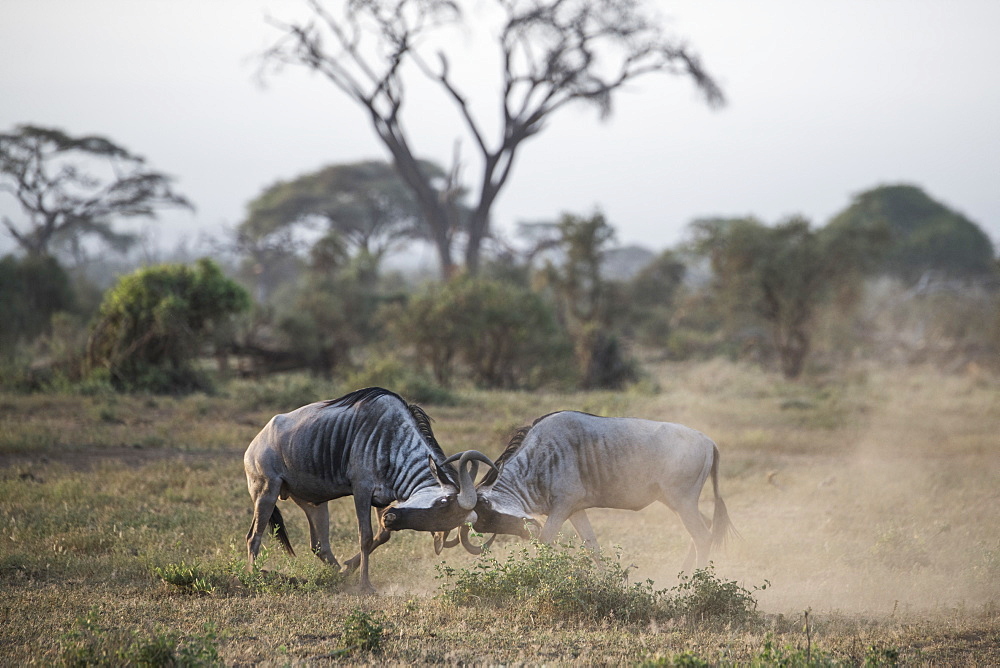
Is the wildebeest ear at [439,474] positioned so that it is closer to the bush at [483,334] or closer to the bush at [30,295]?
the bush at [483,334]

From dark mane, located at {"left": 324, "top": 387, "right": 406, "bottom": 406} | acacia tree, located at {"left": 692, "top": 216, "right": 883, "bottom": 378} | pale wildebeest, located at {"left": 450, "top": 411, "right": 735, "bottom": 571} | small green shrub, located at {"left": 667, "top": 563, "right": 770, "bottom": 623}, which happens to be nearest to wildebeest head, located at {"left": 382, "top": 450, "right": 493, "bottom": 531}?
pale wildebeest, located at {"left": 450, "top": 411, "right": 735, "bottom": 571}

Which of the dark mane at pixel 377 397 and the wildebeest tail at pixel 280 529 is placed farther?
the wildebeest tail at pixel 280 529

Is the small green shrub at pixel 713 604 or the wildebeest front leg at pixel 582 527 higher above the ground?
the wildebeest front leg at pixel 582 527

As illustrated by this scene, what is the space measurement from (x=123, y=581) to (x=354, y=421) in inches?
76.2

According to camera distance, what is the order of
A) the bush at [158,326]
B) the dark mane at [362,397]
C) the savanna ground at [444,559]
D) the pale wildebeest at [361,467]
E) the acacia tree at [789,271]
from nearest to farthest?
the savanna ground at [444,559]
the pale wildebeest at [361,467]
the dark mane at [362,397]
the bush at [158,326]
the acacia tree at [789,271]

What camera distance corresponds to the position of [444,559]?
7.05 meters

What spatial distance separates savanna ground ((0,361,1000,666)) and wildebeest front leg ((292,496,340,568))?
0.16 m

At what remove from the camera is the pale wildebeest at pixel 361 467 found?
594 cm

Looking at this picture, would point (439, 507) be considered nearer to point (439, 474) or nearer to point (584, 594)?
point (439, 474)

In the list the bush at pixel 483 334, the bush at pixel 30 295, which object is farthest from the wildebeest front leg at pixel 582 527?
the bush at pixel 30 295

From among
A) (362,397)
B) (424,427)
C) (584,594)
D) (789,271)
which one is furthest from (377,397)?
(789,271)

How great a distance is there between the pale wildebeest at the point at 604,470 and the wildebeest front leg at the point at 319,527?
54.2 inches

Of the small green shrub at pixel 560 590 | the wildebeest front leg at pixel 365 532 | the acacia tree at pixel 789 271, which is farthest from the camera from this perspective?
the acacia tree at pixel 789 271

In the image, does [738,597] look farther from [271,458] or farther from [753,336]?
[753,336]
